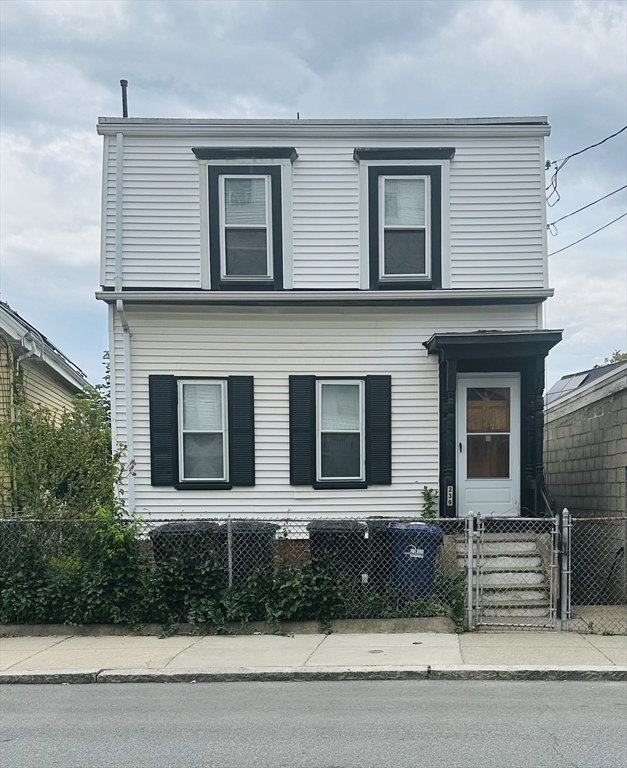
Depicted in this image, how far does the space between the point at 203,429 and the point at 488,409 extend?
4.33 metres

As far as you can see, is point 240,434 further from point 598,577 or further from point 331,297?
point 598,577

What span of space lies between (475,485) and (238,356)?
4.05 m

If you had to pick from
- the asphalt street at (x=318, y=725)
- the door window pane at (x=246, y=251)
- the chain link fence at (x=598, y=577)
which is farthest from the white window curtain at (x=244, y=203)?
the asphalt street at (x=318, y=725)

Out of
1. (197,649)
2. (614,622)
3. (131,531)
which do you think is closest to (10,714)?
(197,649)

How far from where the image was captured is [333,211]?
10391mm

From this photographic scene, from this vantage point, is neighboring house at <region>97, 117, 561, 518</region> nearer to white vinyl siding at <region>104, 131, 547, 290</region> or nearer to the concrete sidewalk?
white vinyl siding at <region>104, 131, 547, 290</region>

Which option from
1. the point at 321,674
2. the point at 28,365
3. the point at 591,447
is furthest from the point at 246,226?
the point at 321,674

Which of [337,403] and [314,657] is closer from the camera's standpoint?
[314,657]

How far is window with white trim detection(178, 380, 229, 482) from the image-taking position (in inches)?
405

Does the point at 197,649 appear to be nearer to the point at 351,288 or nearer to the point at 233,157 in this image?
the point at 351,288

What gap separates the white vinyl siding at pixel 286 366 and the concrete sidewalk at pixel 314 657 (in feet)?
8.73

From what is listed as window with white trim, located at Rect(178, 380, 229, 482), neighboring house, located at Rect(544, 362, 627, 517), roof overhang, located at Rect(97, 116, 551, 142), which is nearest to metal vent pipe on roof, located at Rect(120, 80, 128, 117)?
roof overhang, located at Rect(97, 116, 551, 142)

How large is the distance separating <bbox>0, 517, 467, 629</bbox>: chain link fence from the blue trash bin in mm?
12

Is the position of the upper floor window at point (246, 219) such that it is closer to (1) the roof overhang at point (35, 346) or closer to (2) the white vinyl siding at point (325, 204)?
(2) the white vinyl siding at point (325, 204)
